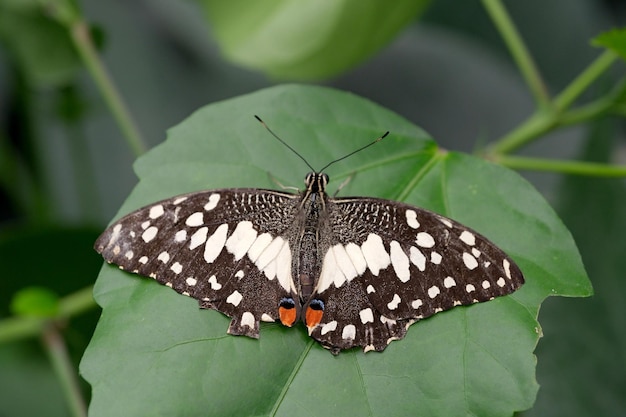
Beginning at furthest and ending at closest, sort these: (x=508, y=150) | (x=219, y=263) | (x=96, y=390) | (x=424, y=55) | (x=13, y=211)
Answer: (x=424, y=55) → (x=13, y=211) → (x=508, y=150) → (x=219, y=263) → (x=96, y=390)

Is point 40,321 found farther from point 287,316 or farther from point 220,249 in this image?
point 287,316

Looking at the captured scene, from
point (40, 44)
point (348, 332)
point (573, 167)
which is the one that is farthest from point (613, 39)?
point (40, 44)

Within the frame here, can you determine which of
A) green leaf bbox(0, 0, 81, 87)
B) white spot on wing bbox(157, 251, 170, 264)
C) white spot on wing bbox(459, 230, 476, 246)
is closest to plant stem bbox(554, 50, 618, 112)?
white spot on wing bbox(459, 230, 476, 246)

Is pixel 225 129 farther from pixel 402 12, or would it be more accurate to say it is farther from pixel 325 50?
pixel 402 12

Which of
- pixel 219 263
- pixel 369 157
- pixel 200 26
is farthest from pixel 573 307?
pixel 200 26

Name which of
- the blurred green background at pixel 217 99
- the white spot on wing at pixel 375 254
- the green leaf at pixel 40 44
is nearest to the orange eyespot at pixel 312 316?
the white spot on wing at pixel 375 254

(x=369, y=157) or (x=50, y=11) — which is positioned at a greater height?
(x=50, y=11)

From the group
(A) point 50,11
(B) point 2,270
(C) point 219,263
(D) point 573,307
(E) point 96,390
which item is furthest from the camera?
(B) point 2,270
